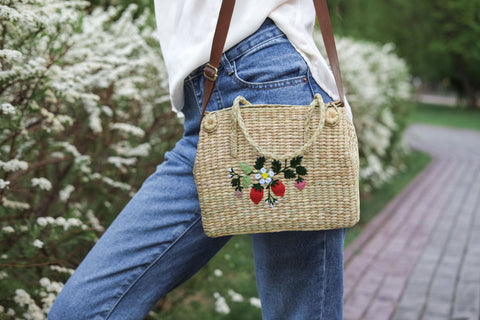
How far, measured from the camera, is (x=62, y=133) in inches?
106

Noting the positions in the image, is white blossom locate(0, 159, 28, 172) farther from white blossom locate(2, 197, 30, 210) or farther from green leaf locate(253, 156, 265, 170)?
green leaf locate(253, 156, 265, 170)

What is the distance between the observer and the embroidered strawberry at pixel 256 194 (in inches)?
50.8

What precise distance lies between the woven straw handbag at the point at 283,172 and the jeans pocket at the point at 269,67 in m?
0.07

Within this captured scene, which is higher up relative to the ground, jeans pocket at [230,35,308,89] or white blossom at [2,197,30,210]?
jeans pocket at [230,35,308,89]

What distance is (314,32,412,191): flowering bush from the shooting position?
20.3ft

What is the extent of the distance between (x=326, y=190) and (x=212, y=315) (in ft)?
7.18

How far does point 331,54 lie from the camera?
1.45 meters

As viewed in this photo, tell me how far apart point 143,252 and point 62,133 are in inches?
60.2

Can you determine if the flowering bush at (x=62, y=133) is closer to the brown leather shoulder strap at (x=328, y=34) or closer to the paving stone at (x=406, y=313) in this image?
the brown leather shoulder strap at (x=328, y=34)

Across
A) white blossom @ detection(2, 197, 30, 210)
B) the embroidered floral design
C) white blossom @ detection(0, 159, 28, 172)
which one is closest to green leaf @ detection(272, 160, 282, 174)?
the embroidered floral design

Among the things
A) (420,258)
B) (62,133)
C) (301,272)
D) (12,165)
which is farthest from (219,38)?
(420,258)

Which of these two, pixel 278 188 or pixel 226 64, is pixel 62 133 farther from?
pixel 278 188

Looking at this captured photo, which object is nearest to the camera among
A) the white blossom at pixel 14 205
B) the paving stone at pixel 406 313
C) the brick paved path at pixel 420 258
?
the white blossom at pixel 14 205

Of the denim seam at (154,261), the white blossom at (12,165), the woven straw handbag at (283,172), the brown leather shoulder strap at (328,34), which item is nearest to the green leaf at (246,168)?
the woven straw handbag at (283,172)
